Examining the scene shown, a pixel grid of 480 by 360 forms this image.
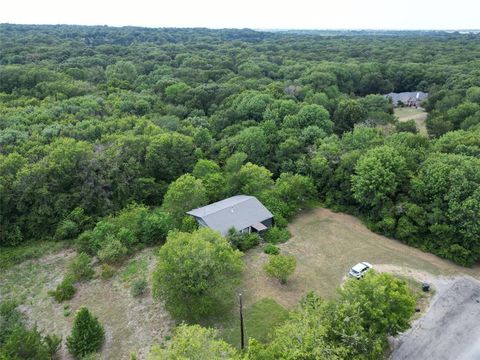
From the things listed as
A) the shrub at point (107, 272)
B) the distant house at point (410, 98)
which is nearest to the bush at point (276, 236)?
the shrub at point (107, 272)

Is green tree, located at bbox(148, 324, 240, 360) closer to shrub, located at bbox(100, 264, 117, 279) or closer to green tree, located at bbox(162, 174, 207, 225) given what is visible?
shrub, located at bbox(100, 264, 117, 279)

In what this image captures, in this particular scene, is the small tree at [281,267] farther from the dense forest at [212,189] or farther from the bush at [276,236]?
the bush at [276,236]

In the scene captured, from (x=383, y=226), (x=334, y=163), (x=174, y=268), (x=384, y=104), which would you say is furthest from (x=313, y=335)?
(x=384, y=104)

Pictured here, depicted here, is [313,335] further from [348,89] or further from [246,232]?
[348,89]

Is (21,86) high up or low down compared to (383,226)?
up

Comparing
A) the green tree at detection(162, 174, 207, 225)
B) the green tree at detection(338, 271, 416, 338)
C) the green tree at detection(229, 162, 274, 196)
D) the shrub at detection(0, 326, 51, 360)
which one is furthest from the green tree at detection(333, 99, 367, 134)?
the shrub at detection(0, 326, 51, 360)

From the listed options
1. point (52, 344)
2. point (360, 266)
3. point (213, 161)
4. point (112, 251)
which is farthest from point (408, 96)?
point (52, 344)
